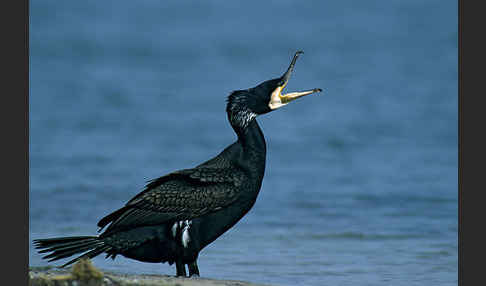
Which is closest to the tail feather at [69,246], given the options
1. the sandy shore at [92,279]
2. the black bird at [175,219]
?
the black bird at [175,219]

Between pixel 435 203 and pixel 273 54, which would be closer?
pixel 435 203

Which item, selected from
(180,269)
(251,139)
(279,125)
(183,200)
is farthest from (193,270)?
(279,125)

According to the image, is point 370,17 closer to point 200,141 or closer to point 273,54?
point 273,54

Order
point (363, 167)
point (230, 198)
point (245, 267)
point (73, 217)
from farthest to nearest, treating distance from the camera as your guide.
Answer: point (363, 167) → point (73, 217) → point (245, 267) → point (230, 198)

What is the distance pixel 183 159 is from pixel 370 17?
14.9m

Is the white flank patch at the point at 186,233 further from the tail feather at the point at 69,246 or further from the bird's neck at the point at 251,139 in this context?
the bird's neck at the point at 251,139

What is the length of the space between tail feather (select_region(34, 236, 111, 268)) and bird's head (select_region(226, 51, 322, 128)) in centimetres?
166

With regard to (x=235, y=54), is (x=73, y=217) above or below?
below

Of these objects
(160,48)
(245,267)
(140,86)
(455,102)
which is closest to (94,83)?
(140,86)

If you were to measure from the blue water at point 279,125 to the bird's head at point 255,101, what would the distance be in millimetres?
1610

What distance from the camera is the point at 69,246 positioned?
8.29 m

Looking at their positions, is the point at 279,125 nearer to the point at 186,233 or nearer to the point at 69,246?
the point at 186,233

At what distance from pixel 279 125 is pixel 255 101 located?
30.9ft

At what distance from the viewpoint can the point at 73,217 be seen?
12398mm
